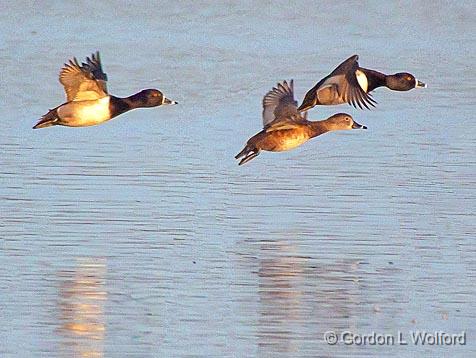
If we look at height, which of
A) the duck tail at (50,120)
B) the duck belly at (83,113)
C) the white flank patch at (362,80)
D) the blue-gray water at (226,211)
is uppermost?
the white flank patch at (362,80)

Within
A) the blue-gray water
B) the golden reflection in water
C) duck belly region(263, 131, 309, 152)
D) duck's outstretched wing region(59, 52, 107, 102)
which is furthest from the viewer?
duck's outstretched wing region(59, 52, 107, 102)

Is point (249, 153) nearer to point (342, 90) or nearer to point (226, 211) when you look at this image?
point (226, 211)

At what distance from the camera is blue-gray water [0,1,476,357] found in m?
7.89

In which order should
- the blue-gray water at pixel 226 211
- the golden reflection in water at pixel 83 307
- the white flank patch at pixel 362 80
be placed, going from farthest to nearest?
the white flank patch at pixel 362 80 → the blue-gray water at pixel 226 211 → the golden reflection in water at pixel 83 307

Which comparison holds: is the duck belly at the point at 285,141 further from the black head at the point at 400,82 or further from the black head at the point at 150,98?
the black head at the point at 400,82

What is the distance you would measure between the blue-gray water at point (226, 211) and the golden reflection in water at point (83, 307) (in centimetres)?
2

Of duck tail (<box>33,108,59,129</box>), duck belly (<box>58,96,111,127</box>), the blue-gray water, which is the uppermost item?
duck belly (<box>58,96,111,127</box>)

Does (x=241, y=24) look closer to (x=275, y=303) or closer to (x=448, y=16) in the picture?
(x=448, y=16)

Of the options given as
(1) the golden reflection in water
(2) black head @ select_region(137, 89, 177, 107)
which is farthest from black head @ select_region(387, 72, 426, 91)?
(1) the golden reflection in water

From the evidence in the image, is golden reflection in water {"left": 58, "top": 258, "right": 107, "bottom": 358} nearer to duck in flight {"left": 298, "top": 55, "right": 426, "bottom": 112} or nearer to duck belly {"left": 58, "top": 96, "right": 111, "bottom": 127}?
duck belly {"left": 58, "top": 96, "right": 111, "bottom": 127}

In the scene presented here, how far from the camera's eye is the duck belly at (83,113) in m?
10.6

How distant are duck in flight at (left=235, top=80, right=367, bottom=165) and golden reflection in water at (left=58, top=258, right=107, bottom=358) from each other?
1.83 m

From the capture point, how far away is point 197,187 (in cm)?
1090

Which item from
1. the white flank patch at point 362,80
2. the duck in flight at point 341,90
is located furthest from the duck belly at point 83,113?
the white flank patch at point 362,80
